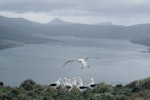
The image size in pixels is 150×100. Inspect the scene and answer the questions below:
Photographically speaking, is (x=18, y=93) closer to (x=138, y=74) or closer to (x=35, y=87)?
(x=35, y=87)

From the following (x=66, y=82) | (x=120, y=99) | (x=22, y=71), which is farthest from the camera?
(x=22, y=71)

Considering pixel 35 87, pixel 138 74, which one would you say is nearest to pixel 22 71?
pixel 138 74

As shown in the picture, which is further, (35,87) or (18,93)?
(35,87)

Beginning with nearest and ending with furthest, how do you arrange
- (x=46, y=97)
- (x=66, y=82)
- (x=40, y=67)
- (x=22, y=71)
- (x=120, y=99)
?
(x=120, y=99)
(x=46, y=97)
(x=66, y=82)
(x=22, y=71)
(x=40, y=67)

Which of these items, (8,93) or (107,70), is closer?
(8,93)

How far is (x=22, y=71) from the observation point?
13125cm

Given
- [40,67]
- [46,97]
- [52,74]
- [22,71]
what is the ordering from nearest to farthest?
[46,97]
[52,74]
[22,71]
[40,67]

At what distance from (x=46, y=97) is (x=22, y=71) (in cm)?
10325

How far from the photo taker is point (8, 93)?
30312mm

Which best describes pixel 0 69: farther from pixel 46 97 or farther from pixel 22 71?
pixel 46 97

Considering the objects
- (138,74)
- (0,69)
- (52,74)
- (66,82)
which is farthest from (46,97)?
(0,69)

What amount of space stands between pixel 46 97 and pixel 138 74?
101 metres

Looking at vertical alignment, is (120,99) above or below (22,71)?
below

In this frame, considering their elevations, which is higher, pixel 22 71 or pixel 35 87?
pixel 22 71
